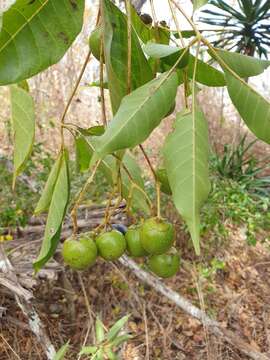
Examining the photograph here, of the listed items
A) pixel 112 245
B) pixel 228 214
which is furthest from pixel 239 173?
pixel 112 245

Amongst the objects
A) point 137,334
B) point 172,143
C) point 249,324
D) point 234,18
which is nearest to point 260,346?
point 249,324

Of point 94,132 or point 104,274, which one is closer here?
point 94,132

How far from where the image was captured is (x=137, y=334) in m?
2.61

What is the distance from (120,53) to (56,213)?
0.24m

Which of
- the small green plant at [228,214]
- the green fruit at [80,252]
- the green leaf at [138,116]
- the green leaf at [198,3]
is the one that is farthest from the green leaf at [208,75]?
the small green plant at [228,214]

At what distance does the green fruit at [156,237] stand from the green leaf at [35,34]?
0.26 metres

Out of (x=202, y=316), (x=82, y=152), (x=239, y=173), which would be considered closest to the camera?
(x=82, y=152)

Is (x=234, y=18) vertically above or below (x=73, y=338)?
above

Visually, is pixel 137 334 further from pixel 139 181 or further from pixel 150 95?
pixel 150 95

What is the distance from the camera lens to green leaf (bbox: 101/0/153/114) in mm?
533

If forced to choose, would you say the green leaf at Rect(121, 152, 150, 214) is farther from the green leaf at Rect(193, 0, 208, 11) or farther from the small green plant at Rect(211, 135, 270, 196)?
the small green plant at Rect(211, 135, 270, 196)

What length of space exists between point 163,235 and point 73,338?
2042 mm

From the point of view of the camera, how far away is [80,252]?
66cm

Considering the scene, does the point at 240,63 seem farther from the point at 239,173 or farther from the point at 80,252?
the point at 239,173
